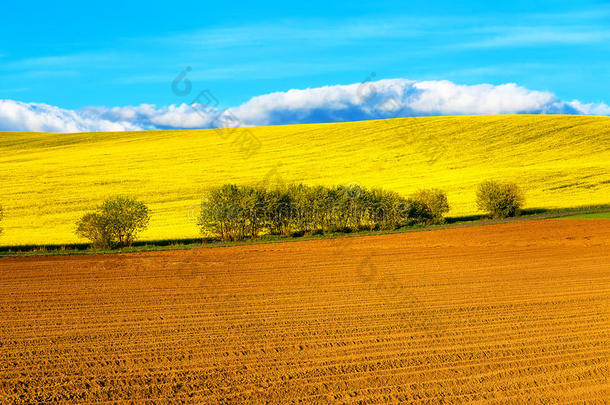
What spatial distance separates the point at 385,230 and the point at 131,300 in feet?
78.9

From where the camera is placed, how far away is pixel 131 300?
1756 centimetres

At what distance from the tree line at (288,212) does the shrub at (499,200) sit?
412 cm

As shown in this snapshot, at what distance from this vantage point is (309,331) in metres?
13.4

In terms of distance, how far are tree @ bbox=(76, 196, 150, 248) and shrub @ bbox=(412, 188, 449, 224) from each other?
17.7 metres

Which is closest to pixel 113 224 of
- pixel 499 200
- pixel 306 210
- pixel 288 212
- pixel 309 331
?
pixel 288 212

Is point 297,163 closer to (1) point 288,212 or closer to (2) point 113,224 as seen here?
(1) point 288,212

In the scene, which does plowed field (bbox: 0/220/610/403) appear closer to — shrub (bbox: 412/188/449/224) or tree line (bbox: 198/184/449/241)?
tree line (bbox: 198/184/449/241)

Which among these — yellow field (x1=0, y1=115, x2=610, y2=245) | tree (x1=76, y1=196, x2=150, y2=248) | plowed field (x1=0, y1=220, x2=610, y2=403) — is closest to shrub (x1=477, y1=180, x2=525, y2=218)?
yellow field (x1=0, y1=115, x2=610, y2=245)

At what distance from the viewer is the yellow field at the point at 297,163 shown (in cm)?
4741

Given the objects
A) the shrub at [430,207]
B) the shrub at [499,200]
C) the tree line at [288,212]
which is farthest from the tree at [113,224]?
the shrub at [499,200]

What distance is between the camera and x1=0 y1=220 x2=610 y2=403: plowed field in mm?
9875

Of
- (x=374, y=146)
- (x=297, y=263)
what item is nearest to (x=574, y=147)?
(x=374, y=146)

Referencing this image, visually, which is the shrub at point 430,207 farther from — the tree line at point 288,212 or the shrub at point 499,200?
the shrub at point 499,200

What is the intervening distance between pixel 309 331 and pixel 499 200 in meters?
33.2
